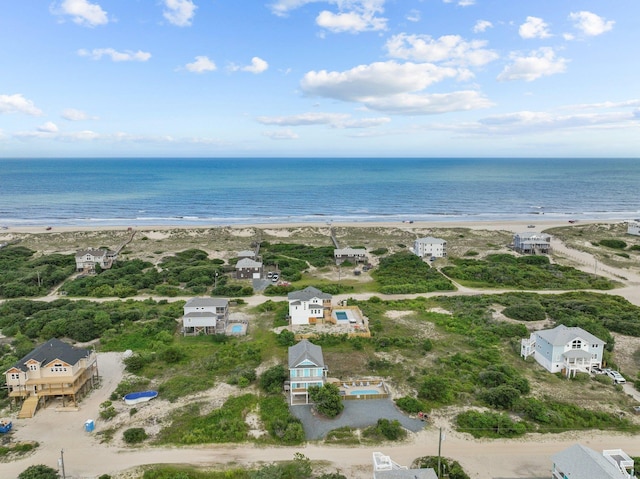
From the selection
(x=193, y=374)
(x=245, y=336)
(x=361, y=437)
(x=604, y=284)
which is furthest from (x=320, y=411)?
(x=604, y=284)

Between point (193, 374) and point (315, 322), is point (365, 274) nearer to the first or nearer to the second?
point (315, 322)

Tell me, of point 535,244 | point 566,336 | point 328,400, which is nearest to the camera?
point 328,400

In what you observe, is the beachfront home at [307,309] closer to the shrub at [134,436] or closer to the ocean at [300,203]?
the shrub at [134,436]

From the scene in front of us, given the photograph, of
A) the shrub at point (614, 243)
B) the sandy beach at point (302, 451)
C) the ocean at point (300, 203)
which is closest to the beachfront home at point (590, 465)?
the sandy beach at point (302, 451)

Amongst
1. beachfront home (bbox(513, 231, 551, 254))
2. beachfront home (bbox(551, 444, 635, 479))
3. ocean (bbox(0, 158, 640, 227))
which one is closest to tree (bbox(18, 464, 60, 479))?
beachfront home (bbox(551, 444, 635, 479))

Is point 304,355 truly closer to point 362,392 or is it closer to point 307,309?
point 362,392

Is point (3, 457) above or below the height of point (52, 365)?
below

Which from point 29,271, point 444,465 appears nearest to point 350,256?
point 29,271
